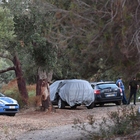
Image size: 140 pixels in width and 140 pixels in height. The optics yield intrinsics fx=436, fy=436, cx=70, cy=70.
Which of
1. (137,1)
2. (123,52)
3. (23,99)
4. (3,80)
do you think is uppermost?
(137,1)

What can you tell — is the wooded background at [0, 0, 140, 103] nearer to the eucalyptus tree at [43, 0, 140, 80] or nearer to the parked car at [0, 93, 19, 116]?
the eucalyptus tree at [43, 0, 140, 80]

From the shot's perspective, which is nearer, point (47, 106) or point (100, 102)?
point (47, 106)

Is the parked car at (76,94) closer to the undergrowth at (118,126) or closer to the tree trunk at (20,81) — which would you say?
the tree trunk at (20,81)

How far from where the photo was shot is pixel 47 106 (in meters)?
22.4

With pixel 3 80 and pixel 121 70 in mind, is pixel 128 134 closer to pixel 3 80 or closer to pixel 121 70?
pixel 121 70

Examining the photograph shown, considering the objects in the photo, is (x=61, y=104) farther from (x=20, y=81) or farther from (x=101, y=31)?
(x=101, y=31)

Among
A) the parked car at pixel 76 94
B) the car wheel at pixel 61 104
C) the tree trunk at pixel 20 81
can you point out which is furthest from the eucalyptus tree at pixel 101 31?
the tree trunk at pixel 20 81

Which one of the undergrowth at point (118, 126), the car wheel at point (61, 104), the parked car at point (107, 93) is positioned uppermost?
the undergrowth at point (118, 126)

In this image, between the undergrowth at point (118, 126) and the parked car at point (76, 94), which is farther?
the parked car at point (76, 94)

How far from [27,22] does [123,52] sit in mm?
11734

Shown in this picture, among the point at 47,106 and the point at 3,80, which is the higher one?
the point at 47,106

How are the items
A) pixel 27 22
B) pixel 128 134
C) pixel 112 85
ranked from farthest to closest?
pixel 112 85
pixel 27 22
pixel 128 134

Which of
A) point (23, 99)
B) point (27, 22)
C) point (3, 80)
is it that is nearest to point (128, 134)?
point (27, 22)

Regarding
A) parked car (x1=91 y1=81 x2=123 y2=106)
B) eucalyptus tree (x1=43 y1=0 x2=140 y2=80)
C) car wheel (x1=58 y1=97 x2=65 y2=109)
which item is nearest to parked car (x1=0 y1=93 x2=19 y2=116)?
car wheel (x1=58 y1=97 x2=65 y2=109)
